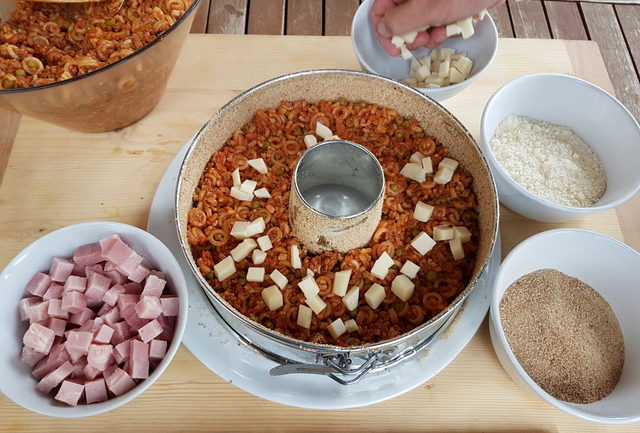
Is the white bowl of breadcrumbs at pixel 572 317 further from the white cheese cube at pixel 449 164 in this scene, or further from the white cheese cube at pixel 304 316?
the white cheese cube at pixel 304 316

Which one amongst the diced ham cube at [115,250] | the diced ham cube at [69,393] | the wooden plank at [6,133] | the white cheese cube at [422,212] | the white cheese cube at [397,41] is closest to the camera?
the diced ham cube at [69,393]

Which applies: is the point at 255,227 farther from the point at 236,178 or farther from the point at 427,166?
the point at 427,166

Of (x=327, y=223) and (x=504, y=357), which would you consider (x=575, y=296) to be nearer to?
(x=504, y=357)

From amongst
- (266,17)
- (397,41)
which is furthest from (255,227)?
(266,17)

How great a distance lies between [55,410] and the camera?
2.82ft

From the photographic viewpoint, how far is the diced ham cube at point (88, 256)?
3.28 feet

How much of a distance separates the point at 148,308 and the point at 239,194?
1.02 feet

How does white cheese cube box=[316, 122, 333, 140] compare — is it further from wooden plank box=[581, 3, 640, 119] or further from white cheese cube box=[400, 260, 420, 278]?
wooden plank box=[581, 3, 640, 119]

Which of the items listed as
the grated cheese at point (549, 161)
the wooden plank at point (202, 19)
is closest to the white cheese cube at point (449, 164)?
the grated cheese at point (549, 161)

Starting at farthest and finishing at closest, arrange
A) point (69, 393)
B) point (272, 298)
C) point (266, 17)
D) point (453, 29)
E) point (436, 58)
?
point (266, 17) → point (436, 58) → point (453, 29) → point (272, 298) → point (69, 393)

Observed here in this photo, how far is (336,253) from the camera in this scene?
1.05 metres

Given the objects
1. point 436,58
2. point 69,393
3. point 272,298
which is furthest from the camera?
point 436,58

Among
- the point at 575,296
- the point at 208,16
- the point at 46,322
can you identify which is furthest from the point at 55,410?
the point at 208,16

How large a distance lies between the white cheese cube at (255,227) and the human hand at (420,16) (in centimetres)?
53
